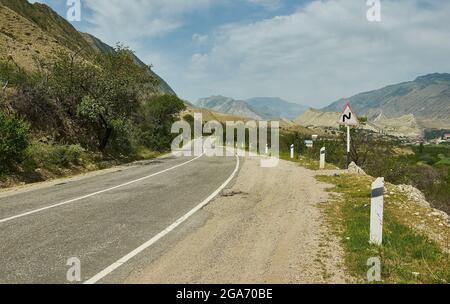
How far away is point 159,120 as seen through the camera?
173 feet

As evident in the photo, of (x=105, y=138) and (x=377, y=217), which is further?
(x=105, y=138)

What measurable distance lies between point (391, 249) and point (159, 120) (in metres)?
48.2

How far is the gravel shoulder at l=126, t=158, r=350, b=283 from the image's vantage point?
514 cm

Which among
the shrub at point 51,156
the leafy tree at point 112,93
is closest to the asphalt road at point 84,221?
the shrub at point 51,156

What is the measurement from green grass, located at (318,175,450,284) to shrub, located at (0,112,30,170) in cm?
1208

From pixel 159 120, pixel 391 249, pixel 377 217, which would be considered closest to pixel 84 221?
pixel 377 217

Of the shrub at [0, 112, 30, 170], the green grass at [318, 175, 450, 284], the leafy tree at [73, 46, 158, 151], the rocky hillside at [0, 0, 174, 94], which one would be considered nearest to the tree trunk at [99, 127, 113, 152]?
the leafy tree at [73, 46, 158, 151]

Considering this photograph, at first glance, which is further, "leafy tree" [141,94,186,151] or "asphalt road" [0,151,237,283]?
"leafy tree" [141,94,186,151]

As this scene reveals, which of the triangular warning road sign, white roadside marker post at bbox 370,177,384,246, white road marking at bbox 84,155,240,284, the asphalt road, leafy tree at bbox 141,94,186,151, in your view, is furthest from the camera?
leafy tree at bbox 141,94,186,151

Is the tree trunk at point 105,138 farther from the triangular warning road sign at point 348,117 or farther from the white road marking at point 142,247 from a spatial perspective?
the white road marking at point 142,247

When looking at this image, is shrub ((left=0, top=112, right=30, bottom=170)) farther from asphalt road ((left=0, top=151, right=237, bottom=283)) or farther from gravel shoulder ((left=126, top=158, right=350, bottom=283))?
gravel shoulder ((left=126, top=158, right=350, bottom=283))

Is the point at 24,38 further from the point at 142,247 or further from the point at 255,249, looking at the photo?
the point at 255,249
